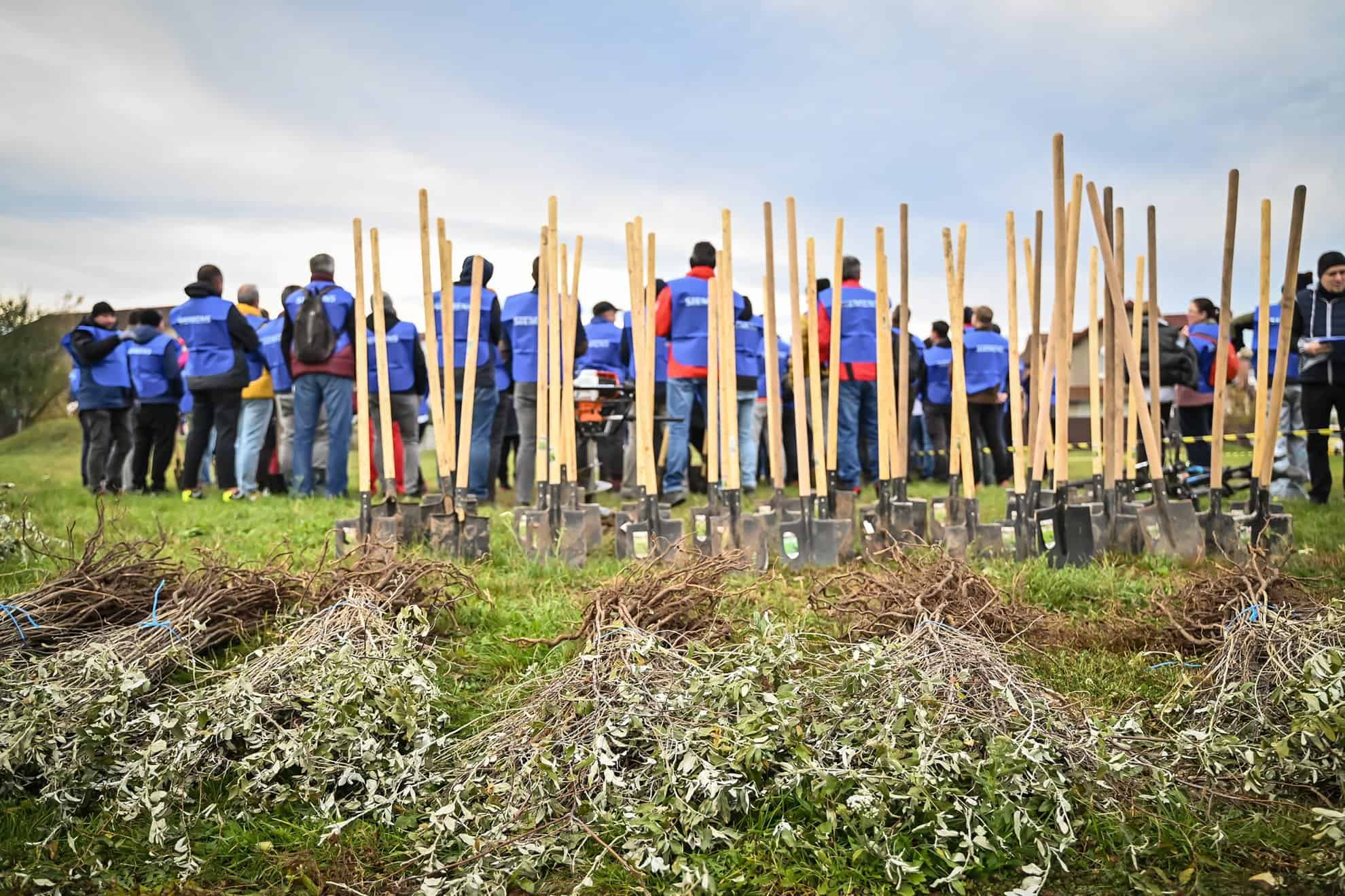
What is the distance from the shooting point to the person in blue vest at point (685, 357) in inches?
310

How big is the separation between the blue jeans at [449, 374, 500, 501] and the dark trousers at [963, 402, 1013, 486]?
5066 millimetres

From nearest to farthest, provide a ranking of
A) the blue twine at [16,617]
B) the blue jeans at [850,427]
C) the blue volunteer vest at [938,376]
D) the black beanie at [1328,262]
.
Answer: the blue twine at [16,617] < the black beanie at [1328,262] < the blue jeans at [850,427] < the blue volunteer vest at [938,376]

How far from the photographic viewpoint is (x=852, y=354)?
8.78 metres

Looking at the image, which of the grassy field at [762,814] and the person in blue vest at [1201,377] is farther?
the person in blue vest at [1201,377]

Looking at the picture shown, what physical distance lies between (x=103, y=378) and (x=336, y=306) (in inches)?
121

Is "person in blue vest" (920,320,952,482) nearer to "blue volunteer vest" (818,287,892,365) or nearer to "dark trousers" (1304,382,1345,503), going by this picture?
"blue volunteer vest" (818,287,892,365)

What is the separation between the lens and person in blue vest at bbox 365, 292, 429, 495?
341 inches

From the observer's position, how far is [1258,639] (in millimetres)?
3180

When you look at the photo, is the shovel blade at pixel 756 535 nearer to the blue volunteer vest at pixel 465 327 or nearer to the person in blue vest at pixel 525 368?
the person in blue vest at pixel 525 368

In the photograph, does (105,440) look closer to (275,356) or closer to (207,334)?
(207,334)

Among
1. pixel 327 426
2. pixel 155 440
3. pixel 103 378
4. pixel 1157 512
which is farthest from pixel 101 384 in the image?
pixel 1157 512

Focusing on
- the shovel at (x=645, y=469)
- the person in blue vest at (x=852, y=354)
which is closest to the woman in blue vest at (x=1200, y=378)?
the person in blue vest at (x=852, y=354)

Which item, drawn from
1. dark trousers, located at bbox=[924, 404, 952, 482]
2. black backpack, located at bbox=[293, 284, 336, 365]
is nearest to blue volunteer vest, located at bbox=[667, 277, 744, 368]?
black backpack, located at bbox=[293, 284, 336, 365]

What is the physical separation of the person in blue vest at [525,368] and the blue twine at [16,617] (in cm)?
446
